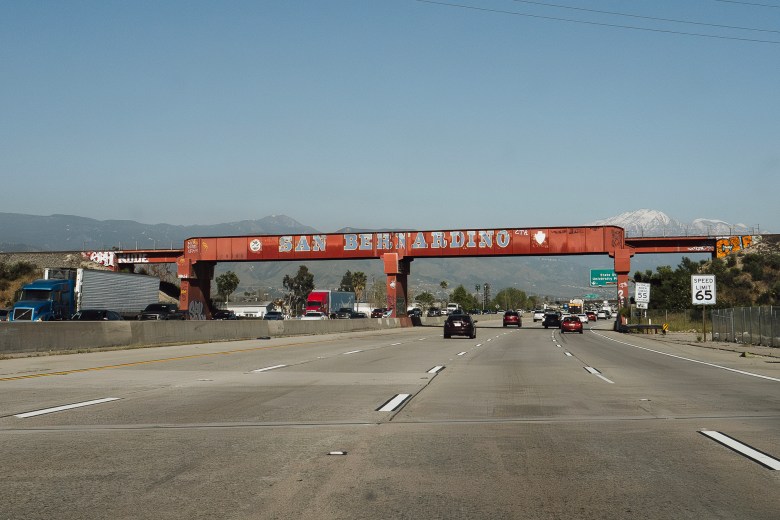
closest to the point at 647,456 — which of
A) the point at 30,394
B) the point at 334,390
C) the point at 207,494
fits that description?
the point at 207,494

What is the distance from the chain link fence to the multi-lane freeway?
18147mm

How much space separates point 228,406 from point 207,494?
6.10 meters

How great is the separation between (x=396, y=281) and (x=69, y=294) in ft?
121

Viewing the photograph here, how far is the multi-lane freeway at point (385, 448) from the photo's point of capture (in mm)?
6477

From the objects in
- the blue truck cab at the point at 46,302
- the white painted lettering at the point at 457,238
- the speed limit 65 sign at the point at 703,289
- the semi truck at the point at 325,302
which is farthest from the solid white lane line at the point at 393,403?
the semi truck at the point at 325,302

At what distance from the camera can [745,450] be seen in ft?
28.8

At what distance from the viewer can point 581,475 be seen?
24.9 feet

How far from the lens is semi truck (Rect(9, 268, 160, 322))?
44062 millimetres

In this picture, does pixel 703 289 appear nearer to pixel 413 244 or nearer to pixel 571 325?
pixel 571 325

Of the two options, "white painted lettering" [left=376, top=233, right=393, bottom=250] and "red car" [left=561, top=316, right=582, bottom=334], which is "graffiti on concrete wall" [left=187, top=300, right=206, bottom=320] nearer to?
"white painted lettering" [left=376, top=233, right=393, bottom=250]

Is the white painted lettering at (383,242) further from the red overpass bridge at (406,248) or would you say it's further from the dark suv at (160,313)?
the dark suv at (160,313)

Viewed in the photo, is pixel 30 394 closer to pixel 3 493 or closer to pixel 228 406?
pixel 228 406

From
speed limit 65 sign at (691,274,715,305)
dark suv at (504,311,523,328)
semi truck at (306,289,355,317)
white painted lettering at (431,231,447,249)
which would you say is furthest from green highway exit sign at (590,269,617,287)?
speed limit 65 sign at (691,274,715,305)

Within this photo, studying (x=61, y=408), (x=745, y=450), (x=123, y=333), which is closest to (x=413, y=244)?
(x=123, y=333)
